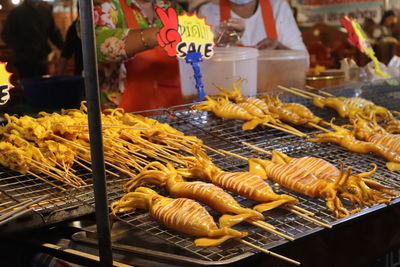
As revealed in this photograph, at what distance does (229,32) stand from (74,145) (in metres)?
1.67

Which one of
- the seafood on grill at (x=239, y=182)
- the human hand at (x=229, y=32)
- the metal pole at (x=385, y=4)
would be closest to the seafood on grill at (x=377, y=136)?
the seafood on grill at (x=239, y=182)

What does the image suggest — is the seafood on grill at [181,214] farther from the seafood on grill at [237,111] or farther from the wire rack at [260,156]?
the seafood on grill at [237,111]

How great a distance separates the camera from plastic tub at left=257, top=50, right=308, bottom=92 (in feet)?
12.1

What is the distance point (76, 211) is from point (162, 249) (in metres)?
0.39

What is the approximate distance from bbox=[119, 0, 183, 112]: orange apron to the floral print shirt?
0.08m

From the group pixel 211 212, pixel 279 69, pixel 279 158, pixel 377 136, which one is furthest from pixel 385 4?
pixel 211 212

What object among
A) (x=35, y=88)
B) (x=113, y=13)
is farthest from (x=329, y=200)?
(x=35, y=88)

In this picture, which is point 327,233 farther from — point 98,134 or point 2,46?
point 2,46

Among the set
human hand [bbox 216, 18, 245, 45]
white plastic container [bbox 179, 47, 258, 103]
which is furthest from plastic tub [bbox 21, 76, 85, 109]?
human hand [bbox 216, 18, 245, 45]

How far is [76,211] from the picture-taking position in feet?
5.91

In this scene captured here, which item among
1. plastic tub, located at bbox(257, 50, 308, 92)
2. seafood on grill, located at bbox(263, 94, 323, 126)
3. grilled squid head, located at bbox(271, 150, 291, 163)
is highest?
plastic tub, located at bbox(257, 50, 308, 92)

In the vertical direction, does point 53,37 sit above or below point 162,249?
above

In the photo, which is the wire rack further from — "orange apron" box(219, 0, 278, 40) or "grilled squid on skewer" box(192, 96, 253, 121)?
"orange apron" box(219, 0, 278, 40)

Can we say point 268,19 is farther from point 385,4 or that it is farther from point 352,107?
point 385,4
